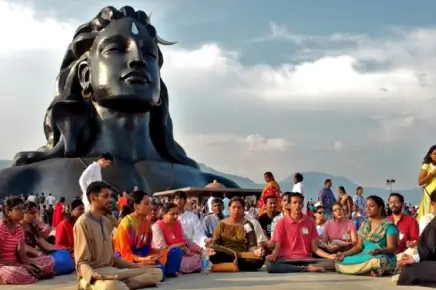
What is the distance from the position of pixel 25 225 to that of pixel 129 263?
2023 mm

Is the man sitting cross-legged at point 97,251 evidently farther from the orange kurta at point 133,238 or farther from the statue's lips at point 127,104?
the statue's lips at point 127,104

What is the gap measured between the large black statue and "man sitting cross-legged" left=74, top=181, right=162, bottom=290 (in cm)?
1362

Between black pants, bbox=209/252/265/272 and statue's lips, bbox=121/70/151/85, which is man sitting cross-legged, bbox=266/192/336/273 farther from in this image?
statue's lips, bbox=121/70/151/85

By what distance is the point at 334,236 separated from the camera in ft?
29.1

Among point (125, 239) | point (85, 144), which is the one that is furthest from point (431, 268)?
point (85, 144)

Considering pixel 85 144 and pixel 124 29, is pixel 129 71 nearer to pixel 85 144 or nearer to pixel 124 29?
pixel 124 29

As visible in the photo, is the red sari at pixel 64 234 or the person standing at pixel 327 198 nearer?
the red sari at pixel 64 234

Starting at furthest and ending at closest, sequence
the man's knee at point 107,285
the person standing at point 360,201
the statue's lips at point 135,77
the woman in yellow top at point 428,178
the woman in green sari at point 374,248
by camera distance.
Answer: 1. the statue's lips at point 135,77
2. the person standing at point 360,201
3. the woman in yellow top at point 428,178
4. the woman in green sari at point 374,248
5. the man's knee at point 107,285

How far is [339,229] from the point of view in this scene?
28.9 ft

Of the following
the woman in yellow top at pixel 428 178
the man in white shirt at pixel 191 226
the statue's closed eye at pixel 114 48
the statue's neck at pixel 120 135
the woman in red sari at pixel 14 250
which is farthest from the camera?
the statue's neck at pixel 120 135

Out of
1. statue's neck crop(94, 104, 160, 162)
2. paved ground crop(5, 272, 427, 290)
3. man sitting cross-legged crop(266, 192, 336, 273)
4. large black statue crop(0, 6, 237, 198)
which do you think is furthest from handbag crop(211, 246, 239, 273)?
statue's neck crop(94, 104, 160, 162)

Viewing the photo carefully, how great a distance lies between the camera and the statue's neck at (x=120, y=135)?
68.0 feet

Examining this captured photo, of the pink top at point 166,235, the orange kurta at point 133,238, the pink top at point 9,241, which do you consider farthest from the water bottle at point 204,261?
the pink top at point 9,241

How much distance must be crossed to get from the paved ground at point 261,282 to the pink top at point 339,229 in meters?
1.22
